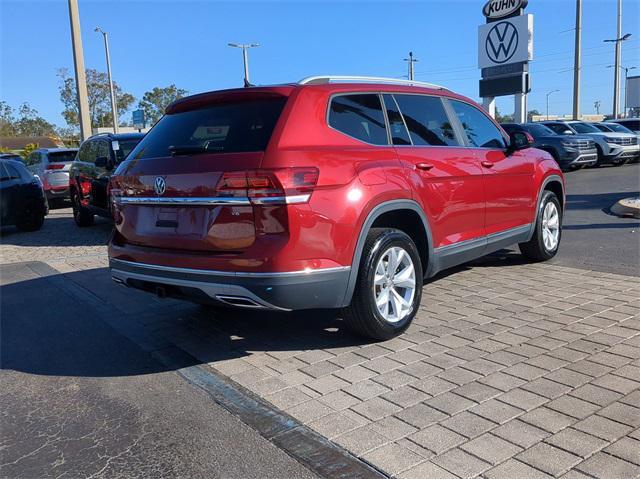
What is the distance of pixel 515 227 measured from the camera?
608 cm

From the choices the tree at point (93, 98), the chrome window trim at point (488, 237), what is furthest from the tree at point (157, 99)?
the chrome window trim at point (488, 237)

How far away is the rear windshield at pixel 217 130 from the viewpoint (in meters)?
3.81

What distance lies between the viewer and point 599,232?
Answer: 862 cm

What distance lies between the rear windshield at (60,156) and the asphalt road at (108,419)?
Answer: 39.6 ft

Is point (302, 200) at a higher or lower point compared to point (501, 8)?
lower

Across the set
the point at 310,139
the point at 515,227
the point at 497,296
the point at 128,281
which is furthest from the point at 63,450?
the point at 515,227

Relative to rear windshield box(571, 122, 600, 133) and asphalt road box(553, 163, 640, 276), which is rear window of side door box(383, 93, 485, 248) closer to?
asphalt road box(553, 163, 640, 276)

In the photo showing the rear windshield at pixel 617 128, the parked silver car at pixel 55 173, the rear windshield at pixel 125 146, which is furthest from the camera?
the rear windshield at pixel 617 128

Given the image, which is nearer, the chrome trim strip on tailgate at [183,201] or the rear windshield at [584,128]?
the chrome trim strip on tailgate at [183,201]

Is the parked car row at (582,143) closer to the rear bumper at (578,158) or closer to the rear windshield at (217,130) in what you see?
the rear bumper at (578,158)

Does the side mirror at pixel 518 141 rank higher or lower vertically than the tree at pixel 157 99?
lower

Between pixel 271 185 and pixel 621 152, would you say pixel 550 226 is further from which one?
pixel 621 152

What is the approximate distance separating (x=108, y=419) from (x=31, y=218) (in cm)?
940

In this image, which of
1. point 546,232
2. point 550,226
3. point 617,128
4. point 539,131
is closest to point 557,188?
point 550,226
